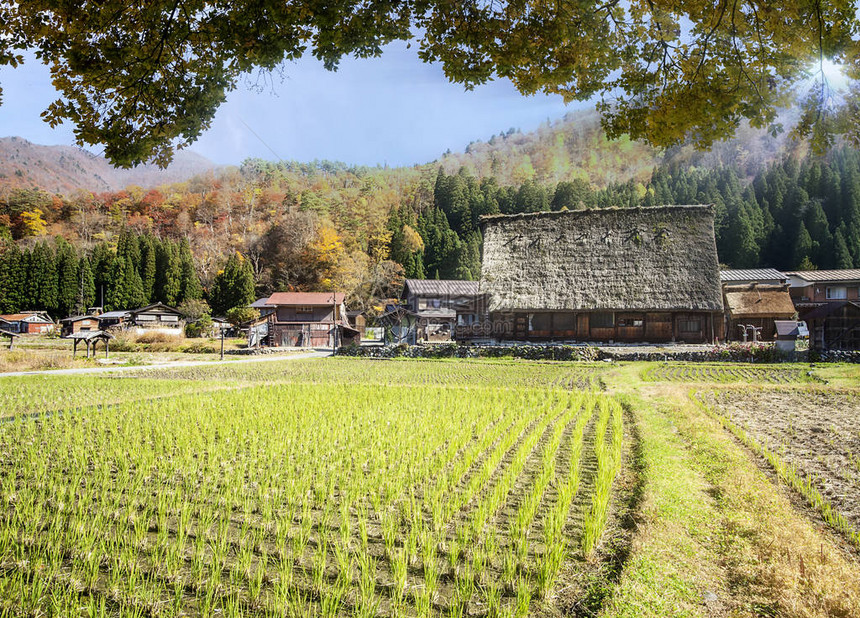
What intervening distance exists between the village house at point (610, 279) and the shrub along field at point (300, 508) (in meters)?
18.0

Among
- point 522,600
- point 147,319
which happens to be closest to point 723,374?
point 522,600

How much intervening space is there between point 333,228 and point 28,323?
27.0 meters

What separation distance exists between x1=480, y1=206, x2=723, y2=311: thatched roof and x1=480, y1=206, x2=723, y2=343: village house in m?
0.05

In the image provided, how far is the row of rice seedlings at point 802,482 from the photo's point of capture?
3854 millimetres

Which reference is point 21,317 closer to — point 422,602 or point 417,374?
point 417,374

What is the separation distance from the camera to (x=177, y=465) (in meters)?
5.71

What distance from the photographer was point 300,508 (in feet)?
14.7

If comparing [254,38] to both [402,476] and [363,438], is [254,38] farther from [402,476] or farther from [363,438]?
[363,438]

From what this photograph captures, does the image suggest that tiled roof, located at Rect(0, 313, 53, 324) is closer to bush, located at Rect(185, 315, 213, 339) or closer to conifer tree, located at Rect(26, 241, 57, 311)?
conifer tree, located at Rect(26, 241, 57, 311)

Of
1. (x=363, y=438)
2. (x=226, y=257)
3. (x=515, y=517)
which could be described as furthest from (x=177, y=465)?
(x=226, y=257)

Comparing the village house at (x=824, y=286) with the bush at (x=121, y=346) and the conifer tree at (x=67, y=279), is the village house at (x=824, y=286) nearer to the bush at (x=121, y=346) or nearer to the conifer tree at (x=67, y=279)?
the bush at (x=121, y=346)

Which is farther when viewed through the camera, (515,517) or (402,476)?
(402,476)

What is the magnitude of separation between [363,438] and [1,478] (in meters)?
4.03

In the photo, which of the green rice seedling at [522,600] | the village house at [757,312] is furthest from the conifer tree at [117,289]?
the green rice seedling at [522,600]
